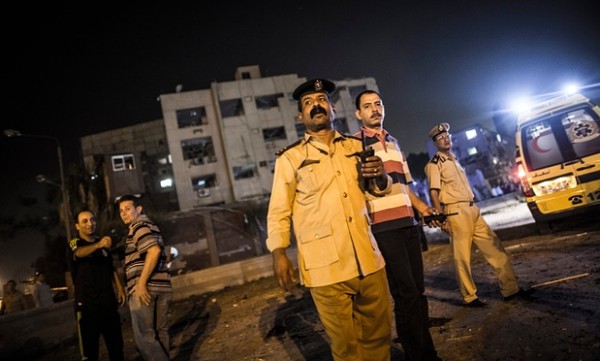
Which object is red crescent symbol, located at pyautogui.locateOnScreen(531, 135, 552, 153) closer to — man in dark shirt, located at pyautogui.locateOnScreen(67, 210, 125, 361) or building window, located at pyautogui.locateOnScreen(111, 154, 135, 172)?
man in dark shirt, located at pyautogui.locateOnScreen(67, 210, 125, 361)

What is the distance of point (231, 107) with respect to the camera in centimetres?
3738

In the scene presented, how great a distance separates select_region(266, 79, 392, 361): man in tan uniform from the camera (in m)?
2.12

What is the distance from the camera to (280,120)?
3656 centimetres

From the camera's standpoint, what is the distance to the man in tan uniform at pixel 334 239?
83.7 inches

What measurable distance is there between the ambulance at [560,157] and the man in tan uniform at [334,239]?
17.3ft

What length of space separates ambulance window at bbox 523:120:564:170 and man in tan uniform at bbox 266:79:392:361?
562 cm

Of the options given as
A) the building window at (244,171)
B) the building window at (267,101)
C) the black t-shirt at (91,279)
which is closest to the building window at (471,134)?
the building window at (267,101)

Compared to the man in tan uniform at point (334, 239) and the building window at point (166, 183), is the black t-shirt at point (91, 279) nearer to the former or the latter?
the man in tan uniform at point (334, 239)

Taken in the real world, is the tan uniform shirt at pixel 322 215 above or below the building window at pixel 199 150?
below

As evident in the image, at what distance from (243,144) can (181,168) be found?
667 centimetres

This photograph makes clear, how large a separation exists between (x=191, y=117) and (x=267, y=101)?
851cm

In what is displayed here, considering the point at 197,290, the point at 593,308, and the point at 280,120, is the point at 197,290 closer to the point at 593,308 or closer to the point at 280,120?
the point at 593,308

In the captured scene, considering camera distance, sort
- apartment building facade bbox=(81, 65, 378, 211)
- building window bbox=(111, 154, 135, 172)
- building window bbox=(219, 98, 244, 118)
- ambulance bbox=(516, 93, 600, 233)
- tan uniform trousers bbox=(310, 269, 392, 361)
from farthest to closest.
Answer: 1. building window bbox=(219, 98, 244, 118)
2. apartment building facade bbox=(81, 65, 378, 211)
3. building window bbox=(111, 154, 135, 172)
4. ambulance bbox=(516, 93, 600, 233)
5. tan uniform trousers bbox=(310, 269, 392, 361)

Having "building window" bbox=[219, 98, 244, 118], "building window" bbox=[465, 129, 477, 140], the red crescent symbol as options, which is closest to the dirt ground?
the red crescent symbol
